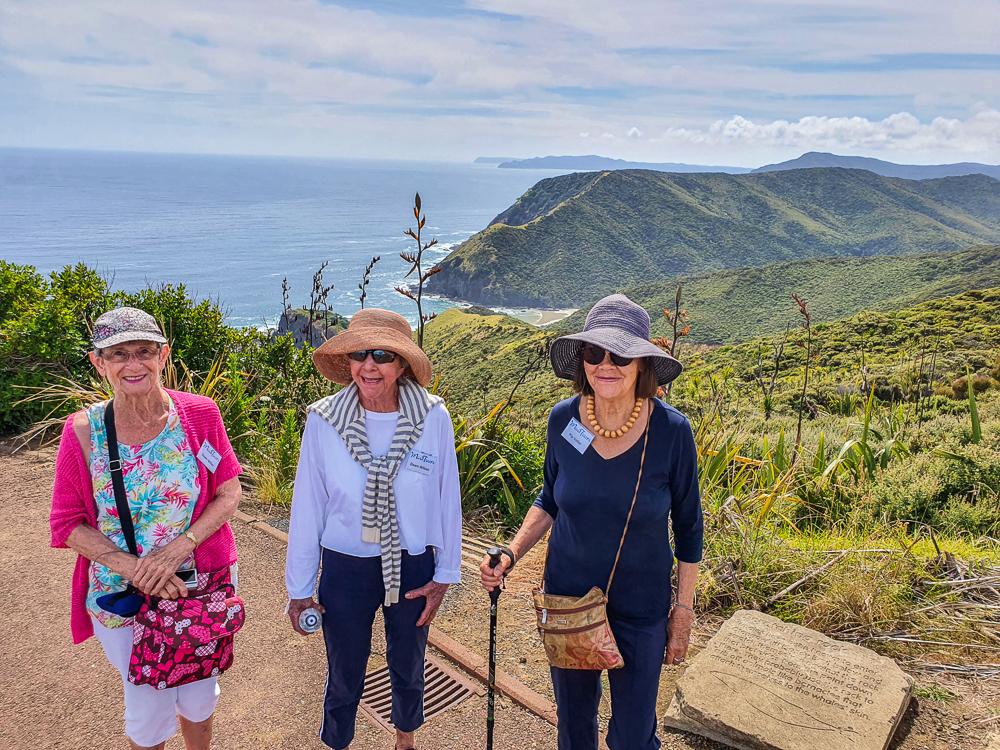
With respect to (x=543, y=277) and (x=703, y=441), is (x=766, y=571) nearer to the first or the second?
(x=703, y=441)

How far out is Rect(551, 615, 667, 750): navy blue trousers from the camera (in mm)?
2164

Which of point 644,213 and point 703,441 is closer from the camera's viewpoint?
point 703,441

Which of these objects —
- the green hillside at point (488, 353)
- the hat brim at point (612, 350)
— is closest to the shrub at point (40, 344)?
the hat brim at point (612, 350)

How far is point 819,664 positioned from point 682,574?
46.8 inches

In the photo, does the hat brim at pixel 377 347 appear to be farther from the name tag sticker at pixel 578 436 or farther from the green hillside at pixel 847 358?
the green hillside at pixel 847 358

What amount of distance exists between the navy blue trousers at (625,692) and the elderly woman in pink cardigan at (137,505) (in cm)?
122

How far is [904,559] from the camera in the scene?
149 inches

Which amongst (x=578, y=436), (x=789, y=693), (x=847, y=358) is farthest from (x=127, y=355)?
(x=847, y=358)

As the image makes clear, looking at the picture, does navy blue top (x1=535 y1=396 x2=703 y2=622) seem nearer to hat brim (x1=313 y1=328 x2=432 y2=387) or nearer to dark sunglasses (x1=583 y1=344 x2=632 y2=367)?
dark sunglasses (x1=583 y1=344 x2=632 y2=367)

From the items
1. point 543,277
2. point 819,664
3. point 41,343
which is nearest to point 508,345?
point 41,343

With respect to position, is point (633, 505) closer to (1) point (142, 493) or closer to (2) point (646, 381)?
(2) point (646, 381)

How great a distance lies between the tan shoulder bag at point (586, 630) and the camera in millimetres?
2098

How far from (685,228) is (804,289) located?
2603 inches

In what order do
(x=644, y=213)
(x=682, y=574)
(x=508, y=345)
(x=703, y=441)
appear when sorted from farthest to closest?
1. (x=644, y=213)
2. (x=508, y=345)
3. (x=703, y=441)
4. (x=682, y=574)
